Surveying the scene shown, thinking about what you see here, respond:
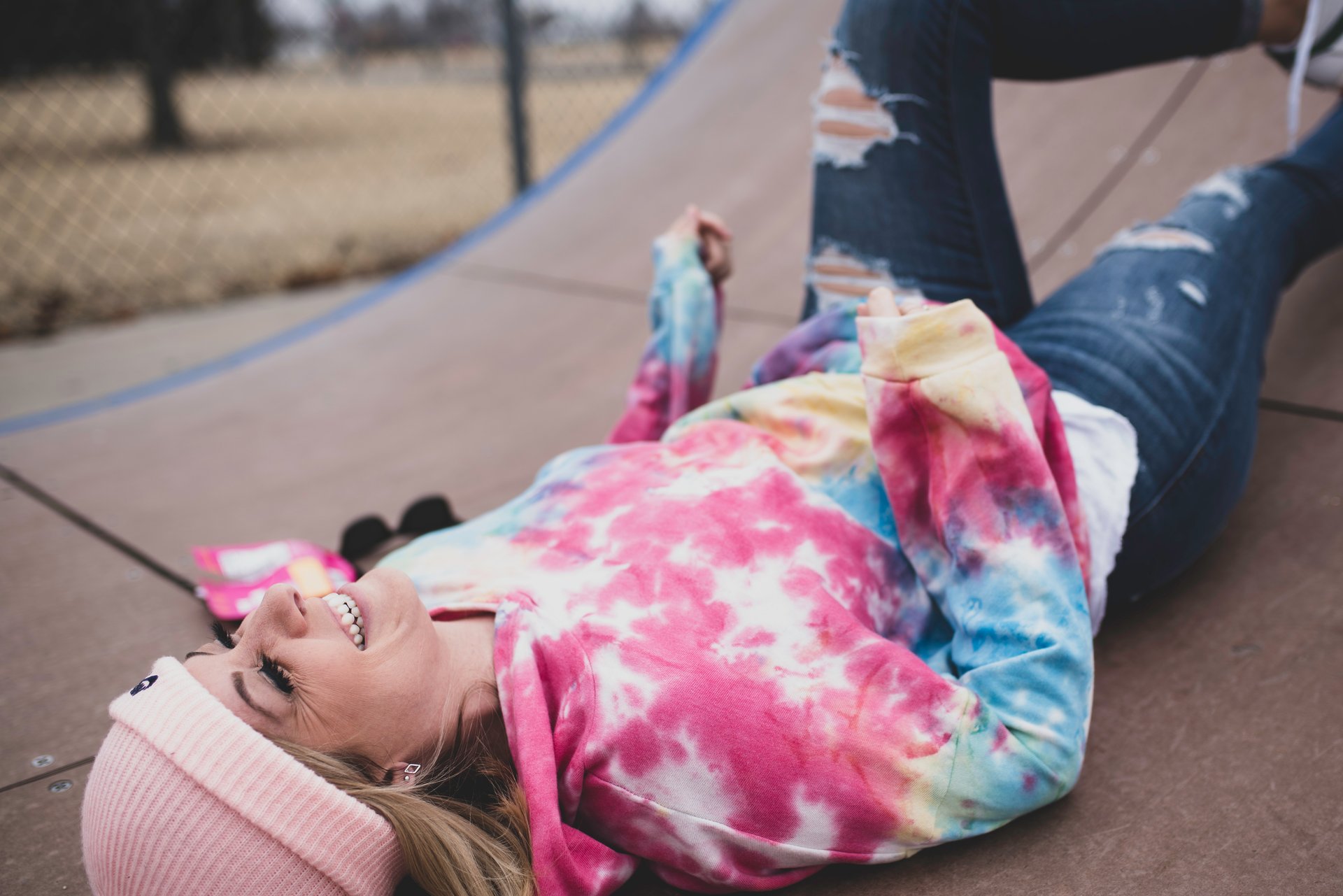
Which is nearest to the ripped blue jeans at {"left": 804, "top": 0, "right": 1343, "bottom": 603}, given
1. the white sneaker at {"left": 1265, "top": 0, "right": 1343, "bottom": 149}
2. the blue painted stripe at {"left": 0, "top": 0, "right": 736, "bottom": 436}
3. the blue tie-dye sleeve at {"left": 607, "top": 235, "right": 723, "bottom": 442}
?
the white sneaker at {"left": 1265, "top": 0, "right": 1343, "bottom": 149}

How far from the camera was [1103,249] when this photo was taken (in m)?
1.96

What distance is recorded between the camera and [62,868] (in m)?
1.42

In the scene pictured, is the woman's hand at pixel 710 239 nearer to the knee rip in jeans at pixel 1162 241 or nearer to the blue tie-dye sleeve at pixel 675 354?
the blue tie-dye sleeve at pixel 675 354

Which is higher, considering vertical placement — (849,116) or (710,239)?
(849,116)

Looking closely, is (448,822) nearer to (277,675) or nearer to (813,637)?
(277,675)

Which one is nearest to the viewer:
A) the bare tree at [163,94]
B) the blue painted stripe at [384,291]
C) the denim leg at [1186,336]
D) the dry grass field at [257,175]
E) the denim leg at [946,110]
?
the denim leg at [1186,336]

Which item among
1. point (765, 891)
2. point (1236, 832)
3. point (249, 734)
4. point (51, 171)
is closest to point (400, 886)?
point (249, 734)

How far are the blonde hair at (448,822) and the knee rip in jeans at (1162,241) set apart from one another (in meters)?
1.49

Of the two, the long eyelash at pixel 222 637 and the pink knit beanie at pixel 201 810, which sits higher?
the long eyelash at pixel 222 637

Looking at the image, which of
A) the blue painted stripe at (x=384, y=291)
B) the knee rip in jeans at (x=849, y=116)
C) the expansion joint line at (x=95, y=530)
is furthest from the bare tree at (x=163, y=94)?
the knee rip in jeans at (x=849, y=116)

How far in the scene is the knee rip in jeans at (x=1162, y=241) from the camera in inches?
72.2

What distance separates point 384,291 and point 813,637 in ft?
11.7

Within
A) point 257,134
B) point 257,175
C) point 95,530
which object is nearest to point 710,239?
point 95,530

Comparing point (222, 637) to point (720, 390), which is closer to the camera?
point (222, 637)
